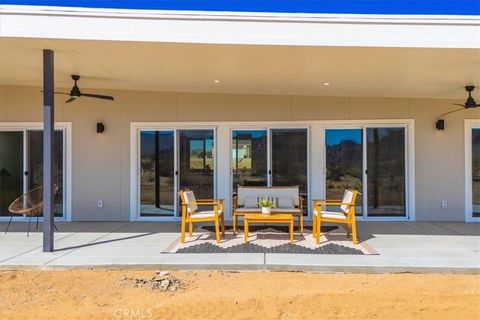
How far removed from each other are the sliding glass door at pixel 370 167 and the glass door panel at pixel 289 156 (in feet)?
1.50

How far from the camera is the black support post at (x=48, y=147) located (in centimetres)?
471

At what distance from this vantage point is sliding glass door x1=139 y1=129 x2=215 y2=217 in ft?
24.6

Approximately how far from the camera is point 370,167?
289 inches

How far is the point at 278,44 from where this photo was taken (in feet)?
14.1

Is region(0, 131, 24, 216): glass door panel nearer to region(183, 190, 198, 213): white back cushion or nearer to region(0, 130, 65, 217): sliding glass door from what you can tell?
region(0, 130, 65, 217): sliding glass door

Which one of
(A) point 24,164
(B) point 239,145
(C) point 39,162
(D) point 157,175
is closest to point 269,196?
(B) point 239,145

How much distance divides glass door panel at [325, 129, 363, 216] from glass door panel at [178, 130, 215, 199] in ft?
7.47

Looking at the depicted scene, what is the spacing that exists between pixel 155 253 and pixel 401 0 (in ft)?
17.1

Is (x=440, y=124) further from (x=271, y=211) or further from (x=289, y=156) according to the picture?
(x=271, y=211)

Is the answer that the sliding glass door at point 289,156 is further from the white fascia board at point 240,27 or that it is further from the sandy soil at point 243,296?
the sandy soil at point 243,296

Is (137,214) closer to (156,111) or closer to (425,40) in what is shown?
(156,111)

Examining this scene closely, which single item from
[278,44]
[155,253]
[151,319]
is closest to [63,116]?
[155,253]

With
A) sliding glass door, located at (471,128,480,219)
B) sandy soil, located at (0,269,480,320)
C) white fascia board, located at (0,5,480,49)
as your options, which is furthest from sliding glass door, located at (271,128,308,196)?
sandy soil, located at (0,269,480,320)

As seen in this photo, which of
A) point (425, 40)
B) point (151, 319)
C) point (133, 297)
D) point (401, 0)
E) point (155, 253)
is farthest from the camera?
point (401, 0)
